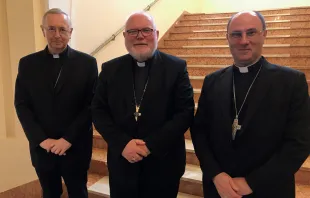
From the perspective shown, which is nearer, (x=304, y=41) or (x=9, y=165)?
(x=9, y=165)

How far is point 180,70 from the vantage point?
5.53ft

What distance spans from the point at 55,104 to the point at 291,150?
140 centimetres

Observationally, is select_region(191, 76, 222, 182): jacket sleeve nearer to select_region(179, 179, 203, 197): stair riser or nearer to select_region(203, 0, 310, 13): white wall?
select_region(179, 179, 203, 197): stair riser

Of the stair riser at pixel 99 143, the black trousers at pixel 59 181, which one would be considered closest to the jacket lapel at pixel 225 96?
the black trousers at pixel 59 181

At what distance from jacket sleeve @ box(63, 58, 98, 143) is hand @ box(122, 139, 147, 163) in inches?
18.5

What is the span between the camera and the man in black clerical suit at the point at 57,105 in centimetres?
186

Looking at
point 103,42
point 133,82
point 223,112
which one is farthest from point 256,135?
point 103,42

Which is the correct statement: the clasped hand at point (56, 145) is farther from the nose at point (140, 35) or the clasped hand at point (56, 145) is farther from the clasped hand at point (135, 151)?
the nose at point (140, 35)

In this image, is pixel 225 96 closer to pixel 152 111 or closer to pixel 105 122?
pixel 152 111

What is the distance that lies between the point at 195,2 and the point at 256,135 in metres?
5.73

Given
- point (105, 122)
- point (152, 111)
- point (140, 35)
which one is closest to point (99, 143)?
point (105, 122)

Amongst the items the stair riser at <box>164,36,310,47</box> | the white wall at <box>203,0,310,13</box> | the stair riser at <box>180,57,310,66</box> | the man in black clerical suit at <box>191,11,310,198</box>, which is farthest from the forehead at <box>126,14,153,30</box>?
the white wall at <box>203,0,310,13</box>

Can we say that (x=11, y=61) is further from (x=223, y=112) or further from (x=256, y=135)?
(x=256, y=135)

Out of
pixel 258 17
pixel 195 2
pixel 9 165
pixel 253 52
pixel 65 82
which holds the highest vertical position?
pixel 195 2
